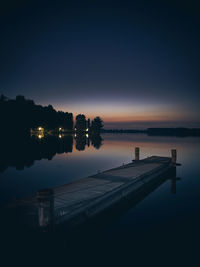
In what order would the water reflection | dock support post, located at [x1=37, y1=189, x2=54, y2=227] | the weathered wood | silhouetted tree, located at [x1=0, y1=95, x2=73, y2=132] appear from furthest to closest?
silhouetted tree, located at [x1=0, y1=95, x2=73, y2=132] → the water reflection → the weathered wood → dock support post, located at [x1=37, y1=189, x2=54, y2=227]

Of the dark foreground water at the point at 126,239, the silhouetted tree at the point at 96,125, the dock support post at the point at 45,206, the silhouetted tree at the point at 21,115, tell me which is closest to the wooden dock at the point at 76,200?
the dock support post at the point at 45,206

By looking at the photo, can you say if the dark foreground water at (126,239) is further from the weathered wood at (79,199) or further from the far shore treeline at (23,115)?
the far shore treeline at (23,115)

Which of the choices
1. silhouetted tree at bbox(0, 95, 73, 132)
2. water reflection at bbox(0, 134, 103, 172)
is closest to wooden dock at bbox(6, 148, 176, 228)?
water reflection at bbox(0, 134, 103, 172)

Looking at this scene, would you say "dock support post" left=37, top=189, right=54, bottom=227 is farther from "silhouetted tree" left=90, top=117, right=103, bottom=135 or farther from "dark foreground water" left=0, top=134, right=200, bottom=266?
"silhouetted tree" left=90, top=117, right=103, bottom=135

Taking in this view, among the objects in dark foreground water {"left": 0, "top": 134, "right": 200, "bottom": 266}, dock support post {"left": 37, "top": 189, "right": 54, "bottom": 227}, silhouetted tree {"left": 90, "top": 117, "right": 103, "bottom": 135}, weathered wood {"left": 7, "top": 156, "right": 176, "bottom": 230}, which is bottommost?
dark foreground water {"left": 0, "top": 134, "right": 200, "bottom": 266}

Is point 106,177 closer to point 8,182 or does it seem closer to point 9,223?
point 9,223

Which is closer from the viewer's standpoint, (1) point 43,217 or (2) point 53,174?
(1) point 43,217

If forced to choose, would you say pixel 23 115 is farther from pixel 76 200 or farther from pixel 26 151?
pixel 76 200

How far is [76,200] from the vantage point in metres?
9.53

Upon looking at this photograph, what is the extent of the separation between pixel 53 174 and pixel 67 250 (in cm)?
1627

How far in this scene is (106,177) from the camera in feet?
49.4

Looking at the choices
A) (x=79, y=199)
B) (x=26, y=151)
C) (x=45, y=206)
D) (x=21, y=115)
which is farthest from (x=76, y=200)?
(x=21, y=115)

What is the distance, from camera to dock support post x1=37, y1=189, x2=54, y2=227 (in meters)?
6.52

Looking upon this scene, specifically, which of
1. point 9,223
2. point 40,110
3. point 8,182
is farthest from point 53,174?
point 40,110
